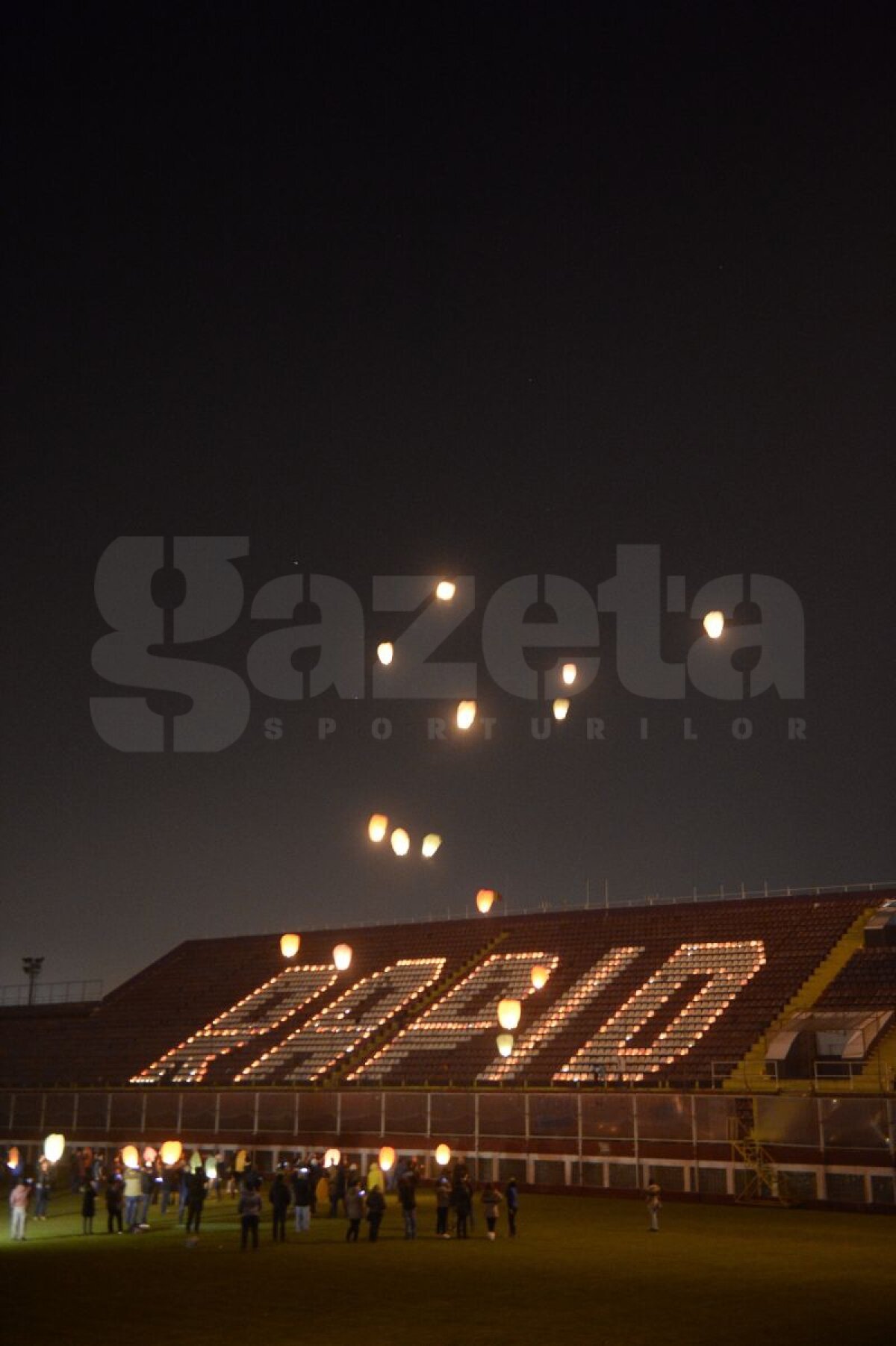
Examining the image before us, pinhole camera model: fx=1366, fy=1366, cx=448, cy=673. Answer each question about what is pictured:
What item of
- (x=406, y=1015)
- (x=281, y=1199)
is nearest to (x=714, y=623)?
(x=281, y=1199)

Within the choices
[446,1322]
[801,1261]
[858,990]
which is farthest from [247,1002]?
[446,1322]

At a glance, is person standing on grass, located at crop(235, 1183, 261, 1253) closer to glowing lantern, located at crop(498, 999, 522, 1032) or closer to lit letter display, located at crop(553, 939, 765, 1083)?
lit letter display, located at crop(553, 939, 765, 1083)

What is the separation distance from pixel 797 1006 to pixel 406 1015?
1585cm

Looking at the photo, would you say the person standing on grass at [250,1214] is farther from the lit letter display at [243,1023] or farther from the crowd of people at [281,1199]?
the lit letter display at [243,1023]

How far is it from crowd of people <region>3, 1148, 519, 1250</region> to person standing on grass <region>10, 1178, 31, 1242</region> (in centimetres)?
2

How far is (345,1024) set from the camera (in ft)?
168

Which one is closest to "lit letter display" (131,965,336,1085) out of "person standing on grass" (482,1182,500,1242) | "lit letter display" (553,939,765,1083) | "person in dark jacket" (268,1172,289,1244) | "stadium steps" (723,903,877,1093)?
"lit letter display" (553,939,765,1083)

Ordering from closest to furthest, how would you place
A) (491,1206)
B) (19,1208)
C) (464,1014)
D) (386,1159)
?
(491,1206)
(19,1208)
(386,1159)
(464,1014)

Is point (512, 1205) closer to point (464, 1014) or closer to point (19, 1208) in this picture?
point (19, 1208)

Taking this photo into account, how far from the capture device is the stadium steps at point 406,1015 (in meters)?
47.1

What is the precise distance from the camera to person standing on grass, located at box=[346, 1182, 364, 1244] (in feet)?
88.7

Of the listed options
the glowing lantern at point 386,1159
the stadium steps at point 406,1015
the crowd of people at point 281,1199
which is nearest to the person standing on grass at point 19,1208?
the crowd of people at point 281,1199

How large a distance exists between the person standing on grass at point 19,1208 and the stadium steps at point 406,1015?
59.2 ft

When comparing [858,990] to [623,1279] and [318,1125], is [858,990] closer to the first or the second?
[318,1125]
